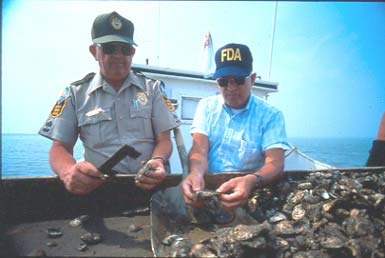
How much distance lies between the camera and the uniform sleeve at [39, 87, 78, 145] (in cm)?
274

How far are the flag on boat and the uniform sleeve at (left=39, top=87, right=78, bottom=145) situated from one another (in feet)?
21.3

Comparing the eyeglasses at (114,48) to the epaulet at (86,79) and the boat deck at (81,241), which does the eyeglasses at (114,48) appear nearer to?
the epaulet at (86,79)

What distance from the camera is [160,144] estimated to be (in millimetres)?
3000

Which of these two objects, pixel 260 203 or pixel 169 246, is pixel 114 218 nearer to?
pixel 169 246

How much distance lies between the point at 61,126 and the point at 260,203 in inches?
101

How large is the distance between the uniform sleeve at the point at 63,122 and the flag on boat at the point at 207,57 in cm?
651

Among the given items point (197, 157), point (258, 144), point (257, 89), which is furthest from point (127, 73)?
point (257, 89)

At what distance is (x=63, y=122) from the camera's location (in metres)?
2.80

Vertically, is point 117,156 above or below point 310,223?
above

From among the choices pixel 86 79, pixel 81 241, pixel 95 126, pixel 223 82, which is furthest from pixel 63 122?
pixel 223 82

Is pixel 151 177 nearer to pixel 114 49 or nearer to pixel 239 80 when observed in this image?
pixel 114 49

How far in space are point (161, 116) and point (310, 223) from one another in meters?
2.14

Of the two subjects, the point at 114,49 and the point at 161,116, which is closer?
the point at 114,49

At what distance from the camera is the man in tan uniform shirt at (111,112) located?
9.30 feet
